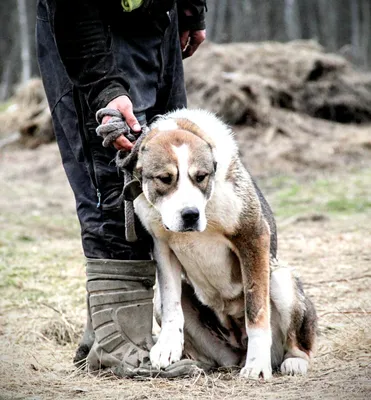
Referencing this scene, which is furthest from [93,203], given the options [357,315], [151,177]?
[357,315]

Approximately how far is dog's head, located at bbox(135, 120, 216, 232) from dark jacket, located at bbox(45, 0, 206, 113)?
0.31 meters

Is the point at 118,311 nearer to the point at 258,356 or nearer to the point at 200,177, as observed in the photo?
the point at 258,356

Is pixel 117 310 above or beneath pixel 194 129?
beneath

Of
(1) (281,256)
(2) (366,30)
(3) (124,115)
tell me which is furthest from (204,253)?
(2) (366,30)

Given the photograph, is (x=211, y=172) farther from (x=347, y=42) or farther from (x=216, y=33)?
(x=347, y=42)

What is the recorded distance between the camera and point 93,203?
388 cm

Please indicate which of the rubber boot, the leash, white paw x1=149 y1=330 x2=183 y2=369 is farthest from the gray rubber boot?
the leash

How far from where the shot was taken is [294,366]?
3809mm

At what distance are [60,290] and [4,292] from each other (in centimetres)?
42

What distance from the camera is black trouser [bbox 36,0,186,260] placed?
149 inches

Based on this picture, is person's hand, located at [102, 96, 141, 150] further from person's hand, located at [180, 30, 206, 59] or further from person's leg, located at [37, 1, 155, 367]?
person's hand, located at [180, 30, 206, 59]

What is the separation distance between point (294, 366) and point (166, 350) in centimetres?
65

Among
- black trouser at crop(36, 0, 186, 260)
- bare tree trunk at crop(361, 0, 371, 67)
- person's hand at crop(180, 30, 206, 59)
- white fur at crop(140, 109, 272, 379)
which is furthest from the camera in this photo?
bare tree trunk at crop(361, 0, 371, 67)

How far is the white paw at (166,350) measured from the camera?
369 centimetres
